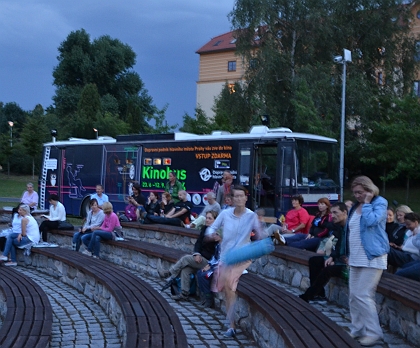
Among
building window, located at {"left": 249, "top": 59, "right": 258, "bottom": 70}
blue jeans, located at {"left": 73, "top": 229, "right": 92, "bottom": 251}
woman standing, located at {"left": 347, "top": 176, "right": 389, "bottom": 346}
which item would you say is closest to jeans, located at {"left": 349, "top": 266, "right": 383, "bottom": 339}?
woman standing, located at {"left": 347, "top": 176, "right": 389, "bottom": 346}

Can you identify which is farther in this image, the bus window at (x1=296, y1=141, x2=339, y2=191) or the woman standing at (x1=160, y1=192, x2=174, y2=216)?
the bus window at (x1=296, y1=141, x2=339, y2=191)

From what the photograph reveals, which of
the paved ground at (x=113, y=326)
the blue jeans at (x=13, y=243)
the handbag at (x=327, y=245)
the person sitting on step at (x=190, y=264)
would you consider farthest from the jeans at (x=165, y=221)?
the person sitting on step at (x=190, y=264)

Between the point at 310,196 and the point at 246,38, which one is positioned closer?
the point at 310,196

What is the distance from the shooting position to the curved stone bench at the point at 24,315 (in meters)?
5.56

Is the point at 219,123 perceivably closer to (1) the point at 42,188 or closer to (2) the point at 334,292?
Answer: (1) the point at 42,188

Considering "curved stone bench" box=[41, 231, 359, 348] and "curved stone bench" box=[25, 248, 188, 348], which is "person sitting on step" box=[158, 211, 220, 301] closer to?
"curved stone bench" box=[25, 248, 188, 348]

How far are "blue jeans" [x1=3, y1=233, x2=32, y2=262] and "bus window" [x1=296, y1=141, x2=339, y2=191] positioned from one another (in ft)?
24.9

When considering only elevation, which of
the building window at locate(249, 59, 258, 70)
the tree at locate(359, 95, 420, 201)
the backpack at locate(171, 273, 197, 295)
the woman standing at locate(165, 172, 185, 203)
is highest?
the building window at locate(249, 59, 258, 70)

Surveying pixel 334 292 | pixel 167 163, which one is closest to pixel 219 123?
pixel 167 163

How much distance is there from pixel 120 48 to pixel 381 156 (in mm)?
47231

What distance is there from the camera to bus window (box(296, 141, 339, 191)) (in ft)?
57.1

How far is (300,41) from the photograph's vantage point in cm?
3506

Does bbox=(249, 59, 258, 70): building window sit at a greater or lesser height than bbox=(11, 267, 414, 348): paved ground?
greater

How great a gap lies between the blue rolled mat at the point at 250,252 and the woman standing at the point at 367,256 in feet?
2.81
